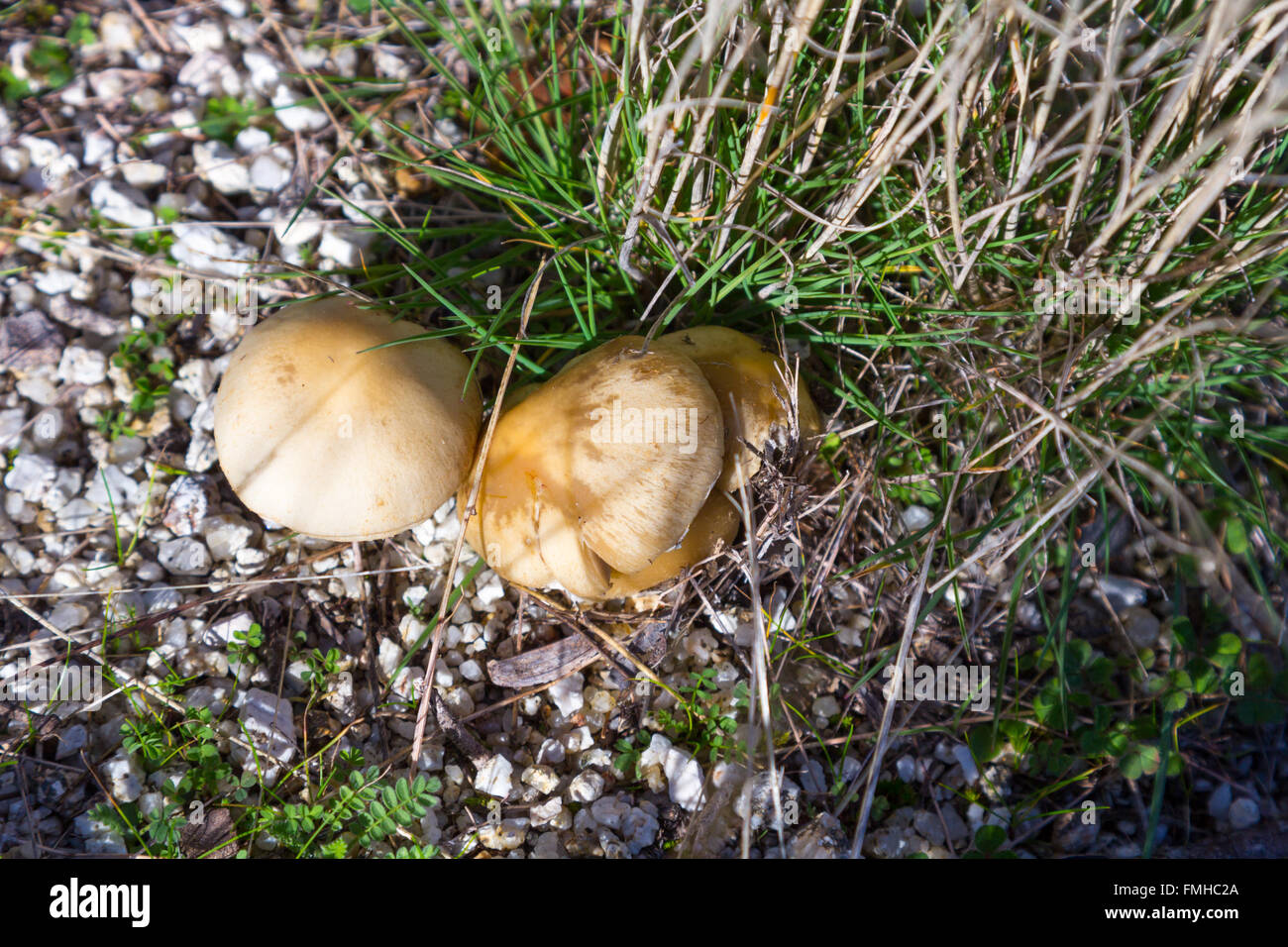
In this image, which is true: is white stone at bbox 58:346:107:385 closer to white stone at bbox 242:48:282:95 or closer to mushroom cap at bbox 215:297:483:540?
mushroom cap at bbox 215:297:483:540

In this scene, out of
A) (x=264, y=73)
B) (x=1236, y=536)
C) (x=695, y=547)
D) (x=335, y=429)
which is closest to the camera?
(x=335, y=429)

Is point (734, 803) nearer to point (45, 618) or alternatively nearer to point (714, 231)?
point (714, 231)

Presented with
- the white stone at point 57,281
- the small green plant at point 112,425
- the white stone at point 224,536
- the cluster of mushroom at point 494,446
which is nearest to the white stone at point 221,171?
the white stone at point 57,281

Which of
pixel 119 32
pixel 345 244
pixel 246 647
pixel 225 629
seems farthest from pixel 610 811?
pixel 119 32

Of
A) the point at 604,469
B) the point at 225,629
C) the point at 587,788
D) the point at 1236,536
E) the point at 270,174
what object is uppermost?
the point at 270,174

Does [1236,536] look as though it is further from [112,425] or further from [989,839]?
[112,425]

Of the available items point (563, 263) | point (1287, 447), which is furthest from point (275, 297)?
point (1287, 447)
